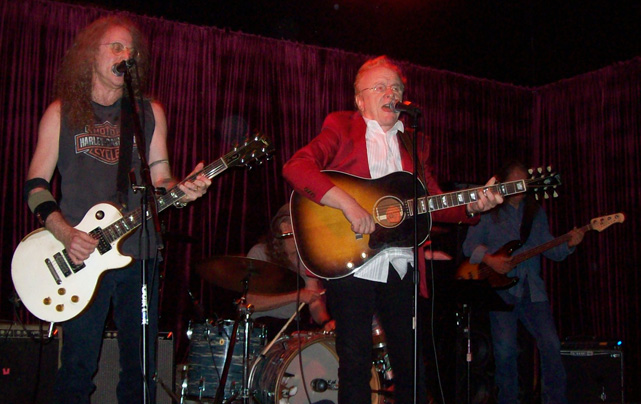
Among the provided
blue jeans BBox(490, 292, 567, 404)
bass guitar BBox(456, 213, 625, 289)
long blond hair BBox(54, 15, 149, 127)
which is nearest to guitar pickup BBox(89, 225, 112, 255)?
long blond hair BBox(54, 15, 149, 127)

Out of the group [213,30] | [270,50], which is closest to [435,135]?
[270,50]

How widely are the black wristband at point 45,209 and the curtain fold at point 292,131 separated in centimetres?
265

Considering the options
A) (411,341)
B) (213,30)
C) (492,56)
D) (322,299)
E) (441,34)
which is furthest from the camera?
(492,56)

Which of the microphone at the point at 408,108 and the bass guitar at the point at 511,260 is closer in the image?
the microphone at the point at 408,108

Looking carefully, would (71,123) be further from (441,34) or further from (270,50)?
(441,34)

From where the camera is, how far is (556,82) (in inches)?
337

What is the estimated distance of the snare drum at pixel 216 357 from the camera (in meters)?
4.96

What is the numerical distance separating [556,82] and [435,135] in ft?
6.44

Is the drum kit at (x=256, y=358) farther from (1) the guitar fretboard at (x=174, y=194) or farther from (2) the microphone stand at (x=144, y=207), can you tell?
(2) the microphone stand at (x=144, y=207)

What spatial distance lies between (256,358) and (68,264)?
84.1 inches

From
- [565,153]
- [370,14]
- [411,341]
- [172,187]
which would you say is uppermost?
[370,14]

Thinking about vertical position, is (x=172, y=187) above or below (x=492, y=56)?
below

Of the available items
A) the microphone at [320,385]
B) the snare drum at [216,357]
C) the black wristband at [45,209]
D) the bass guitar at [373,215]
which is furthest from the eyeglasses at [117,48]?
the microphone at [320,385]

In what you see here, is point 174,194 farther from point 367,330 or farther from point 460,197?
point 460,197
